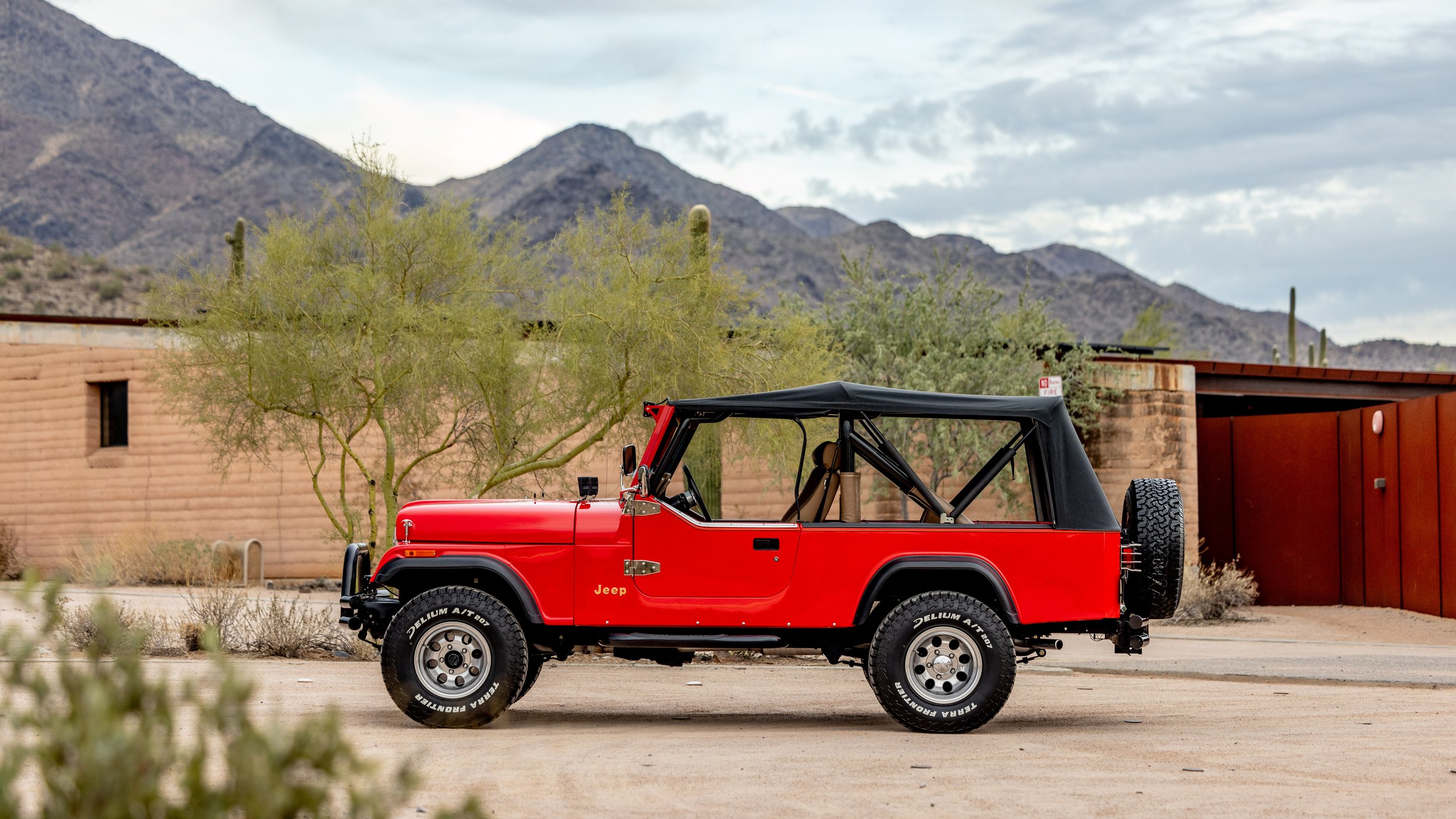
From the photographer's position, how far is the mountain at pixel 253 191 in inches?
4156

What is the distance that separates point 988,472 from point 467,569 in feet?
11.6

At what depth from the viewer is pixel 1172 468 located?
2234 cm

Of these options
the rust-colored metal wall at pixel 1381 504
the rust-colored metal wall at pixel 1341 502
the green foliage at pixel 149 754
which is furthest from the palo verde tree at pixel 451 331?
the green foliage at pixel 149 754

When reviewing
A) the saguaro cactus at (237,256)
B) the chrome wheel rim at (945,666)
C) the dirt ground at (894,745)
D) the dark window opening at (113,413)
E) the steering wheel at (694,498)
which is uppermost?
the saguaro cactus at (237,256)

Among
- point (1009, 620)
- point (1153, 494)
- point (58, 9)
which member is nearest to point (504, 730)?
point (1009, 620)

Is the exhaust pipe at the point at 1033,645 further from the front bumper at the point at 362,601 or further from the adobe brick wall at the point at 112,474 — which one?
the adobe brick wall at the point at 112,474

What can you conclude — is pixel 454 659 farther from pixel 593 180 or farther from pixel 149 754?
pixel 593 180

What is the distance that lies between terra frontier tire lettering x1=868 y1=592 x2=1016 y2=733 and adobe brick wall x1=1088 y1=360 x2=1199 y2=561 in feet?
44.2

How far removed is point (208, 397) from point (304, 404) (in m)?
1.20

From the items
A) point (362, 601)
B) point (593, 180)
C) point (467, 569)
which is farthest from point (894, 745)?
point (593, 180)

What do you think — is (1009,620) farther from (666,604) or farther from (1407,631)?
(1407,631)

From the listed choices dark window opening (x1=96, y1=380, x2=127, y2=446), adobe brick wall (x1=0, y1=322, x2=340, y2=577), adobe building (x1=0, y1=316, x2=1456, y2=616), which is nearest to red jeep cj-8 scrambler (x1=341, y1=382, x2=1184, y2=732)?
adobe building (x1=0, y1=316, x2=1456, y2=616)

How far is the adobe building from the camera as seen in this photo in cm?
2016

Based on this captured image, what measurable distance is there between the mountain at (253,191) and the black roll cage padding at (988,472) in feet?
241
